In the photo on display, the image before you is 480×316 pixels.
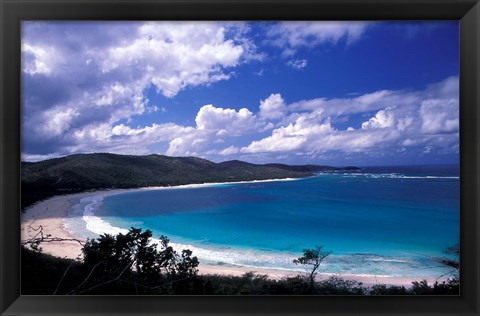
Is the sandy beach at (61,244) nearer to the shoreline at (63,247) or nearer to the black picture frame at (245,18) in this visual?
the shoreline at (63,247)

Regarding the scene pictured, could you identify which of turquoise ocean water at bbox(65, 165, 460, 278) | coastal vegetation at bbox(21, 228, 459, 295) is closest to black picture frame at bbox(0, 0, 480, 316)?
coastal vegetation at bbox(21, 228, 459, 295)

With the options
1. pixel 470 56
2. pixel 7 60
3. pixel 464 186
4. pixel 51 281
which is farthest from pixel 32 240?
pixel 470 56

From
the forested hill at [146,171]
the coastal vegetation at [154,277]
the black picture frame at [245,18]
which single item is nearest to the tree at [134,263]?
the coastal vegetation at [154,277]

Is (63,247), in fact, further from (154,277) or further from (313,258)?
(313,258)

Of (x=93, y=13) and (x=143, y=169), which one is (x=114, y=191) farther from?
(x=93, y=13)

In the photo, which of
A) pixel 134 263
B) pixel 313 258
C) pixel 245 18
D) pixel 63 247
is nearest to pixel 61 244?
pixel 63 247
